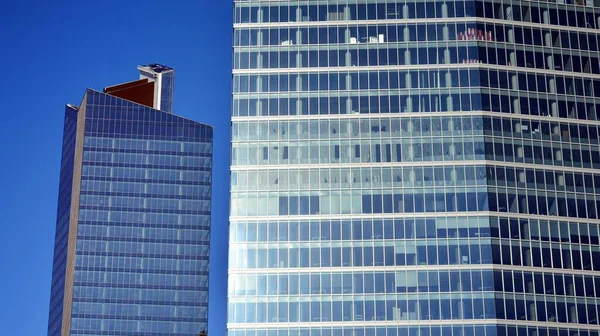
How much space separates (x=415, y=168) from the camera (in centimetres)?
16338

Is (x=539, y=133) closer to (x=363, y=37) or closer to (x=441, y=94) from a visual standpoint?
(x=441, y=94)

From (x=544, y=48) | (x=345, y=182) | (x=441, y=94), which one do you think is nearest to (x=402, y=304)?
(x=345, y=182)

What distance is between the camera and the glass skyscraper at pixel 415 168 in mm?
157250

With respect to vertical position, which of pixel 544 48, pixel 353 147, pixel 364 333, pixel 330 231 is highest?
pixel 544 48

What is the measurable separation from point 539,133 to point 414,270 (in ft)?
80.8

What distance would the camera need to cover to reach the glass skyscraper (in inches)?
6191

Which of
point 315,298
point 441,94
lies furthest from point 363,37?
A: point 315,298

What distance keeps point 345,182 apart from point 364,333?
743 inches

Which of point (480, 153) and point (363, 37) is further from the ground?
point (363, 37)

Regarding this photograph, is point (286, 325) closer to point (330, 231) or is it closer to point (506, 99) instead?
point (330, 231)

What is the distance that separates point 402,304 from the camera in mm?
156875

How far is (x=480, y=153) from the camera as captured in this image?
163m

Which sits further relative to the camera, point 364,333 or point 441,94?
point 441,94

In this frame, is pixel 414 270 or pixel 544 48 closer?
pixel 414 270
